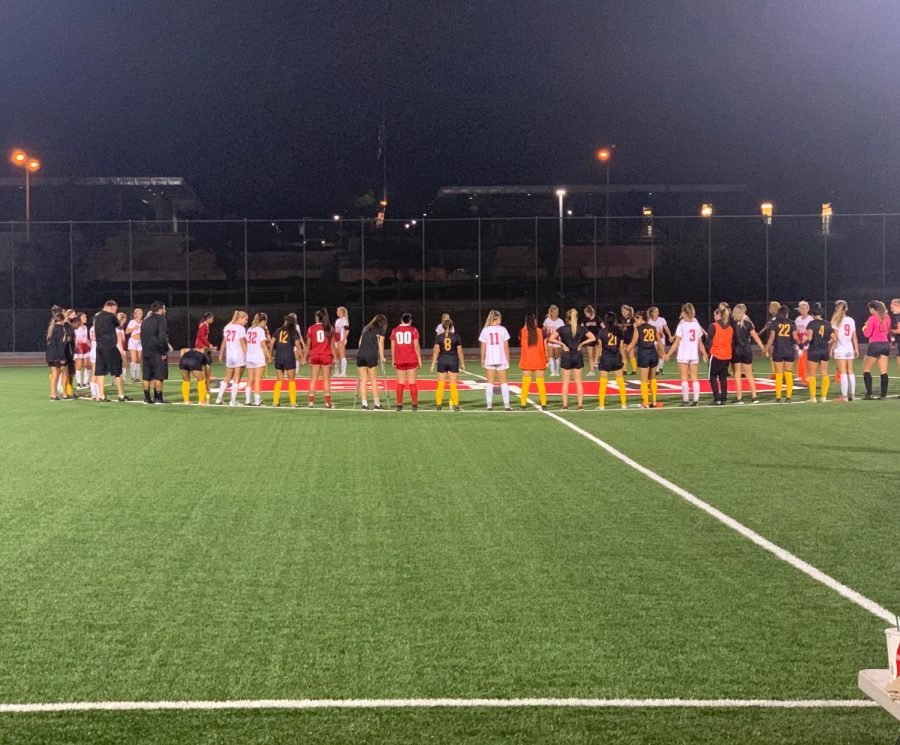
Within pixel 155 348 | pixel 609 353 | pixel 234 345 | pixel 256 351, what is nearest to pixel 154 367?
pixel 155 348

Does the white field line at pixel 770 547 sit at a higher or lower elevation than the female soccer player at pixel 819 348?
lower

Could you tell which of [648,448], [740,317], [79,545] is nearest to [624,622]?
[79,545]

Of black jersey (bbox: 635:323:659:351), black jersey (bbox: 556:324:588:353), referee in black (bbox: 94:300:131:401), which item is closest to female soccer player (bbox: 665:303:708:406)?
black jersey (bbox: 635:323:659:351)

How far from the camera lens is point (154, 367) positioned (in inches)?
819

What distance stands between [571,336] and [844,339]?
17.4ft

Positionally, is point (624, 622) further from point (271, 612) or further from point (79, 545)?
point (79, 545)

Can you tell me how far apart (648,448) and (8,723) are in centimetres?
1035

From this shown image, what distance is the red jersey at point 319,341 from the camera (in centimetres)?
2006

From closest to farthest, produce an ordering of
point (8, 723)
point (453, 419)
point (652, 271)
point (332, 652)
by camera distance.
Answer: point (8, 723)
point (332, 652)
point (453, 419)
point (652, 271)

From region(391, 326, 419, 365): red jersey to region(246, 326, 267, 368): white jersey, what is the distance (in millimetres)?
2472

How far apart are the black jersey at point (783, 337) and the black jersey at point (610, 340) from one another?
3088 mm

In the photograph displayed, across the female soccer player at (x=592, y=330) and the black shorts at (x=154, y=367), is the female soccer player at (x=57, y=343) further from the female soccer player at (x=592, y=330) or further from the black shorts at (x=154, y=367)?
the female soccer player at (x=592, y=330)

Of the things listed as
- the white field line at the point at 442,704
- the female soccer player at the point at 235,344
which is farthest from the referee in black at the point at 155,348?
the white field line at the point at 442,704

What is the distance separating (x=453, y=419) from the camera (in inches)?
708
